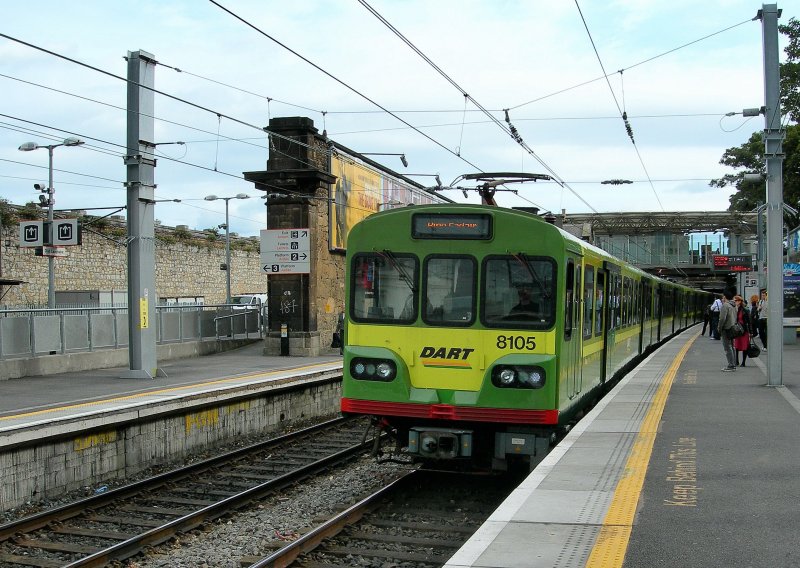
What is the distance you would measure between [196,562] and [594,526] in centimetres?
384

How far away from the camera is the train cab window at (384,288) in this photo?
938 cm

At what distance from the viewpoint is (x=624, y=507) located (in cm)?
630

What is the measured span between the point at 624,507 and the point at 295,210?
18.9 meters

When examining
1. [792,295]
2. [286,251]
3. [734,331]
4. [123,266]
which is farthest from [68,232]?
[792,295]

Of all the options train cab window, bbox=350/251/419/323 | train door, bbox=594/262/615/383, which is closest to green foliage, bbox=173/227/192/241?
train door, bbox=594/262/615/383

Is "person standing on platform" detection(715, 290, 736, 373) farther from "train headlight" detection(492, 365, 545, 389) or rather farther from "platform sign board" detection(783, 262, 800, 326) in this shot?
"train headlight" detection(492, 365, 545, 389)

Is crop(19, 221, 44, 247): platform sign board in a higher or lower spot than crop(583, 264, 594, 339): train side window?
higher

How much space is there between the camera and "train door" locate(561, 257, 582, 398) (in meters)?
9.34

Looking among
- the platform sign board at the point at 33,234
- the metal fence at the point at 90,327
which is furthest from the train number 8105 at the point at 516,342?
the platform sign board at the point at 33,234

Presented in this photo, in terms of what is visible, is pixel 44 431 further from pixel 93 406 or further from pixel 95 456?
pixel 93 406

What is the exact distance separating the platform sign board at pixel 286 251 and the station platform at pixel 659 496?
13372mm

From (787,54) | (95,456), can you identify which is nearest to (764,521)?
(95,456)

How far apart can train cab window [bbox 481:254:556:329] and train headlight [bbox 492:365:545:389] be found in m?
0.43

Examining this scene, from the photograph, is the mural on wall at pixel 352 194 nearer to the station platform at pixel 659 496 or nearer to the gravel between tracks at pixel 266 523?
the gravel between tracks at pixel 266 523
